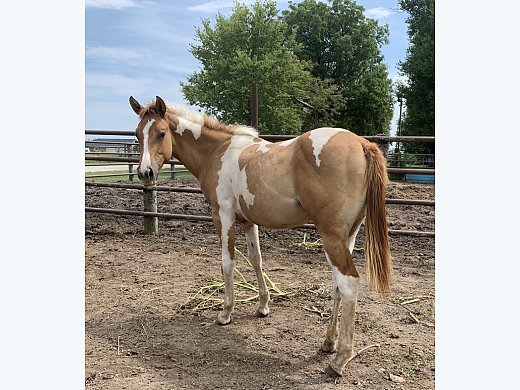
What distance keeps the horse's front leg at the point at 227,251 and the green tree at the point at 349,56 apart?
22810 millimetres

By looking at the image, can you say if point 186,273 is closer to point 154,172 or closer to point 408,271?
point 154,172

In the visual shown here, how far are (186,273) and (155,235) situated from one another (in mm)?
1683

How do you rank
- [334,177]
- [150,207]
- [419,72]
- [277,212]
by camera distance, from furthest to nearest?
1. [419,72]
2. [150,207]
3. [277,212]
4. [334,177]

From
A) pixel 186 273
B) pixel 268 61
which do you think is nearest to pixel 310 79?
pixel 268 61

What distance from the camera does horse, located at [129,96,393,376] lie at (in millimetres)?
2176

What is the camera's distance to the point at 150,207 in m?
5.52

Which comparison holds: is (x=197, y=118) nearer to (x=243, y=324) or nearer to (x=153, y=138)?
(x=153, y=138)

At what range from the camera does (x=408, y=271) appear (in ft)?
12.9

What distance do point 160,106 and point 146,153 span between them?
35 centimetres

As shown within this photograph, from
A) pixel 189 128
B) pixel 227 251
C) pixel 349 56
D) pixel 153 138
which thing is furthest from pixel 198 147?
pixel 349 56

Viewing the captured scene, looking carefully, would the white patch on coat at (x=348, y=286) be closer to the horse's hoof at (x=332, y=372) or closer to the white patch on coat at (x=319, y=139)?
the horse's hoof at (x=332, y=372)

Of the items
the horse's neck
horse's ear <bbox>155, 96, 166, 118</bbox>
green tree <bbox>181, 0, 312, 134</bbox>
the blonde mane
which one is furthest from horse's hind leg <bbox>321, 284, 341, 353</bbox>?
green tree <bbox>181, 0, 312, 134</bbox>

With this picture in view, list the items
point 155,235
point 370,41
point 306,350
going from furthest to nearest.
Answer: point 370,41 → point 155,235 → point 306,350

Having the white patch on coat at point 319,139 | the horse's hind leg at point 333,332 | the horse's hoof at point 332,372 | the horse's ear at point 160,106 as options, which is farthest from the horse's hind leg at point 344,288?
the horse's ear at point 160,106
